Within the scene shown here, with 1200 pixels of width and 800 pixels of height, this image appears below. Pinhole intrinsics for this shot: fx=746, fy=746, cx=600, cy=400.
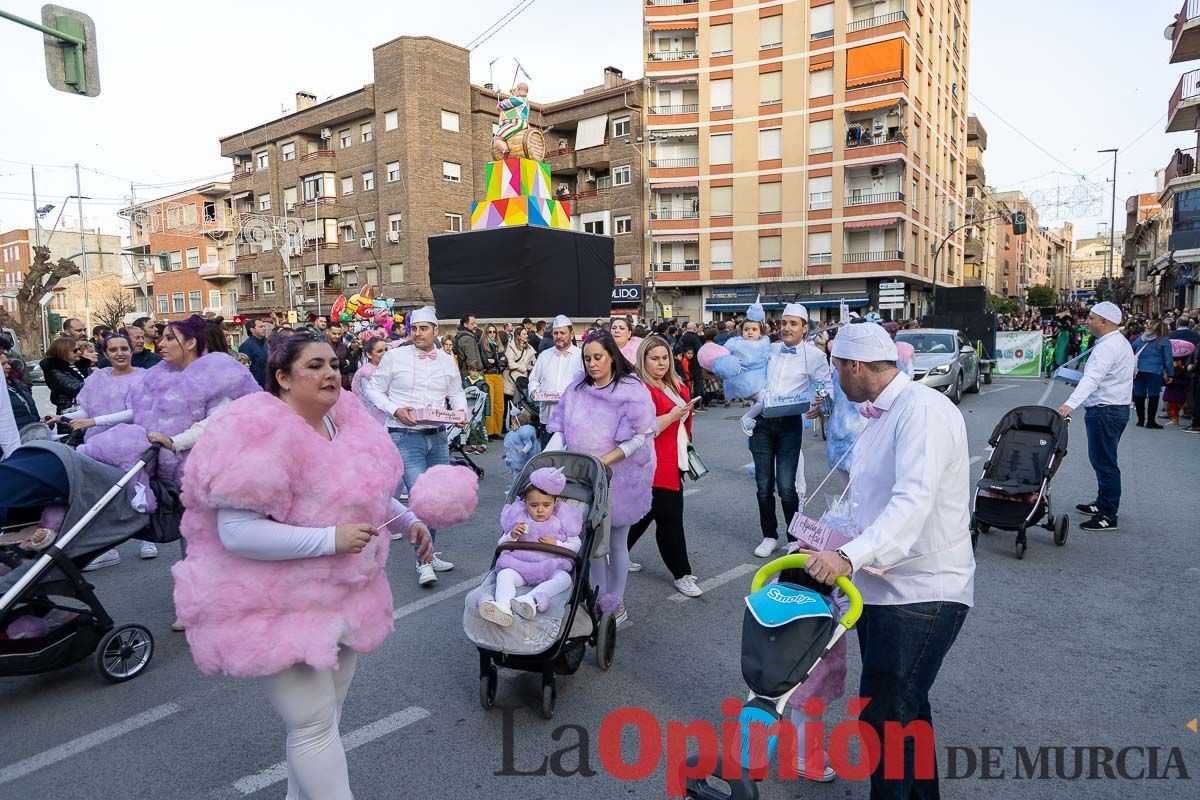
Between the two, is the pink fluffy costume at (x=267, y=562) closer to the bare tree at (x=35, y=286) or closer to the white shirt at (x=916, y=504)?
the white shirt at (x=916, y=504)

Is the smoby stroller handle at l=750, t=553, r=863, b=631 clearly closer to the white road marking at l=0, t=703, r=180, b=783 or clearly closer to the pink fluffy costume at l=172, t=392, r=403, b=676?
the pink fluffy costume at l=172, t=392, r=403, b=676

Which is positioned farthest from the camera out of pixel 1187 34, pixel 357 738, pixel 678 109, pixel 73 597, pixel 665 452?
pixel 678 109

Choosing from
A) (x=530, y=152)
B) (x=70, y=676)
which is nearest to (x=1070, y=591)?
(x=70, y=676)

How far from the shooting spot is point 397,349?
19.8ft

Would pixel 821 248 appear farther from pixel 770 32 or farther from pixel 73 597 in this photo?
pixel 73 597

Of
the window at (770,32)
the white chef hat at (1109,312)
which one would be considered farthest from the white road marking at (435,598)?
the window at (770,32)

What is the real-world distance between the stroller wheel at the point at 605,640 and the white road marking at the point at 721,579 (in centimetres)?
108

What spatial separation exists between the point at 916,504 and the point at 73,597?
428cm

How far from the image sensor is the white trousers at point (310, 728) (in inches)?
91.1

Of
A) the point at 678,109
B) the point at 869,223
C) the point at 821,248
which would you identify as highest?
the point at 678,109

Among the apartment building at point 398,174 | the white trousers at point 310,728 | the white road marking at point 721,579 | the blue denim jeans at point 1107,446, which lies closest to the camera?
the white trousers at point 310,728

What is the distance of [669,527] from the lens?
16.8 ft

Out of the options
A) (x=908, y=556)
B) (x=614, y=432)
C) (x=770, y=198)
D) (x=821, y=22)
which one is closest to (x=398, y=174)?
(x=770, y=198)

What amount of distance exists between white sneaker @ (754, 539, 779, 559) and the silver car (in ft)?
30.6
